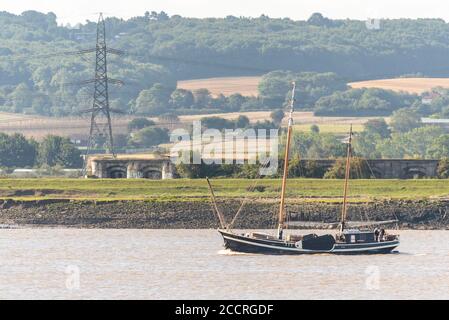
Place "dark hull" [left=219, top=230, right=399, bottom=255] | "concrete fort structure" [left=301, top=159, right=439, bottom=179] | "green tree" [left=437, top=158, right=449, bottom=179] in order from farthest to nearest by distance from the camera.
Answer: "concrete fort structure" [left=301, top=159, right=439, bottom=179] < "green tree" [left=437, top=158, right=449, bottom=179] < "dark hull" [left=219, top=230, right=399, bottom=255]

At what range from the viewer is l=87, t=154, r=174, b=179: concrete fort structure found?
130m

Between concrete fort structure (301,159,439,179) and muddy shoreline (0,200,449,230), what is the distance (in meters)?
16.5

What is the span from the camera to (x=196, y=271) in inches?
3041

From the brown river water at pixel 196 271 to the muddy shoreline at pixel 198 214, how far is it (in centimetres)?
872

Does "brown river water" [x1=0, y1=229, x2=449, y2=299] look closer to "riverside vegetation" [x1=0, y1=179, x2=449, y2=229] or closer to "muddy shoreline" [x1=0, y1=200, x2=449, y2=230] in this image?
"muddy shoreline" [x1=0, y1=200, x2=449, y2=230]

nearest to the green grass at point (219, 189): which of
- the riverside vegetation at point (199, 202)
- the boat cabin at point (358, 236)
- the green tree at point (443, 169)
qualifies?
the riverside vegetation at point (199, 202)

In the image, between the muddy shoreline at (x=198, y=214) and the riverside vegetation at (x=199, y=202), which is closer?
the muddy shoreline at (x=198, y=214)

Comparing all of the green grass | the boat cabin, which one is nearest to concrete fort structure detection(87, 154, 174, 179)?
the green grass

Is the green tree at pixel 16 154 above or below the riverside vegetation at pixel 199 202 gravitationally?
below

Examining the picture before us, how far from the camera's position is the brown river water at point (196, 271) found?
69.6 metres

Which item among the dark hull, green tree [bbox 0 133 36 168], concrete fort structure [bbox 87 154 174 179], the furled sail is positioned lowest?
green tree [bbox 0 133 36 168]

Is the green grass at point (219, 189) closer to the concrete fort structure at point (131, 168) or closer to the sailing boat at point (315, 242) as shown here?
the concrete fort structure at point (131, 168)

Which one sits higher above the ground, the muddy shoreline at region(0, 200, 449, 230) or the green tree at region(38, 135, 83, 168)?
the muddy shoreline at region(0, 200, 449, 230)
